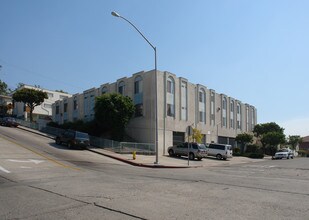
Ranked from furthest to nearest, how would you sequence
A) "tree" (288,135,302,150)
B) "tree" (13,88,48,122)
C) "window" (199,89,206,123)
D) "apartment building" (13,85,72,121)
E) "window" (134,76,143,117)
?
"tree" (288,135,302,150) → "apartment building" (13,85,72,121) → "tree" (13,88,48,122) → "window" (199,89,206,123) → "window" (134,76,143,117)

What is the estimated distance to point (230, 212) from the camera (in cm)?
765

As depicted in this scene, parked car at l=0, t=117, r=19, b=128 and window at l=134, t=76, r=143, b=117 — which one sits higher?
window at l=134, t=76, r=143, b=117

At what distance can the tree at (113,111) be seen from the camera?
1431 inches

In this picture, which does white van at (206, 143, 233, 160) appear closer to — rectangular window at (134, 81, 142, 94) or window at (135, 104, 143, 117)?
window at (135, 104, 143, 117)

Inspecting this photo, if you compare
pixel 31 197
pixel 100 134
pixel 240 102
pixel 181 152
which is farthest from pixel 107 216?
pixel 240 102

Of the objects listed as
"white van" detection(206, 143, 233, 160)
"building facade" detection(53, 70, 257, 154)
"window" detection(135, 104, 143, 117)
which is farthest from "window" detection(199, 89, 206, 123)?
"window" detection(135, 104, 143, 117)

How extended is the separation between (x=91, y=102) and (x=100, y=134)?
11.0 m

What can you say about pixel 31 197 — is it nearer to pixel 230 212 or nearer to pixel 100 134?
pixel 230 212

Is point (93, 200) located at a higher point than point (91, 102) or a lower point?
lower

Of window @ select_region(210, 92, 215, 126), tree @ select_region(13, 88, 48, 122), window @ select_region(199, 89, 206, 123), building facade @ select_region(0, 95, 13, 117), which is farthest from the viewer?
building facade @ select_region(0, 95, 13, 117)

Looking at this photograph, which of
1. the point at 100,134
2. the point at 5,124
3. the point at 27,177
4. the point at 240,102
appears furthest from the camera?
the point at 240,102

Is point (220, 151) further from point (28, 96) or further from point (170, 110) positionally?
point (28, 96)

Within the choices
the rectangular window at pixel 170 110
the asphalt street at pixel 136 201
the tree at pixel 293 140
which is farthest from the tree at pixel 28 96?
the tree at pixel 293 140

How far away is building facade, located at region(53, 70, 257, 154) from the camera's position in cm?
3949
